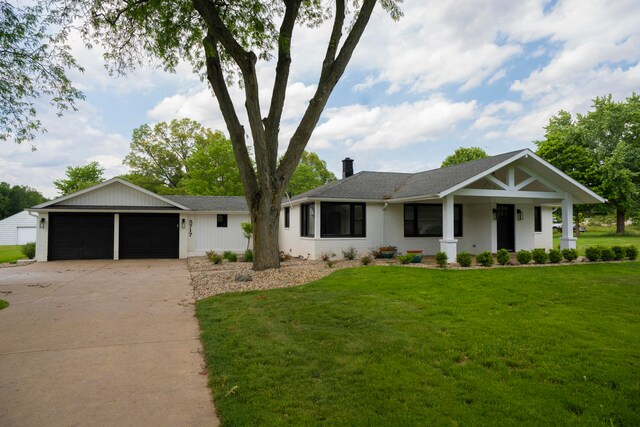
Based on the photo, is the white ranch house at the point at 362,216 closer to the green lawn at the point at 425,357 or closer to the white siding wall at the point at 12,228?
the green lawn at the point at 425,357

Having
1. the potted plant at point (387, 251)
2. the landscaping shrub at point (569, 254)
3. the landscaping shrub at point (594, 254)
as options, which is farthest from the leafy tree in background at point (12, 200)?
the landscaping shrub at point (594, 254)

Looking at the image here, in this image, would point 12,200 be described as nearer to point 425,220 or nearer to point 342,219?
point 342,219

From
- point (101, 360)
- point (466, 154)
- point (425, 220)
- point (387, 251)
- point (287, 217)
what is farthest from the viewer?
point (466, 154)

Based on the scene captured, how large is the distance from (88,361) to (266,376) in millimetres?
2235

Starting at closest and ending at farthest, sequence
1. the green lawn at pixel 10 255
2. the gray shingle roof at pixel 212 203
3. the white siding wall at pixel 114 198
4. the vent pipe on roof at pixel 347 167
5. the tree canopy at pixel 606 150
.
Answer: the white siding wall at pixel 114 198, the green lawn at pixel 10 255, the gray shingle roof at pixel 212 203, the vent pipe on roof at pixel 347 167, the tree canopy at pixel 606 150

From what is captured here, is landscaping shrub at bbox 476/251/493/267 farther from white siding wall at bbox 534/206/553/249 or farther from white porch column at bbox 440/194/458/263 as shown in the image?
white siding wall at bbox 534/206/553/249

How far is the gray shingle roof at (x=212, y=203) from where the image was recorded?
19266mm

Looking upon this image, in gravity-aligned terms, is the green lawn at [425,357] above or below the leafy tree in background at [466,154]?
below

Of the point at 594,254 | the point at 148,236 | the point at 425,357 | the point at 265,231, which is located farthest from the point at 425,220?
the point at 148,236

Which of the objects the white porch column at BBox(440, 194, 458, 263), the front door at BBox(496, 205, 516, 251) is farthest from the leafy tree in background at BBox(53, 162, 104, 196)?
the front door at BBox(496, 205, 516, 251)

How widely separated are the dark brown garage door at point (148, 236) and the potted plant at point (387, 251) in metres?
9.92

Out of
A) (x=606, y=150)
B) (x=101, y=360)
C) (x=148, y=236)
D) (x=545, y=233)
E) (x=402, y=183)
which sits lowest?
(x=101, y=360)

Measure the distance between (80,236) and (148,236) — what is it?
9.32 feet

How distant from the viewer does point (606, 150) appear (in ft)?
105
